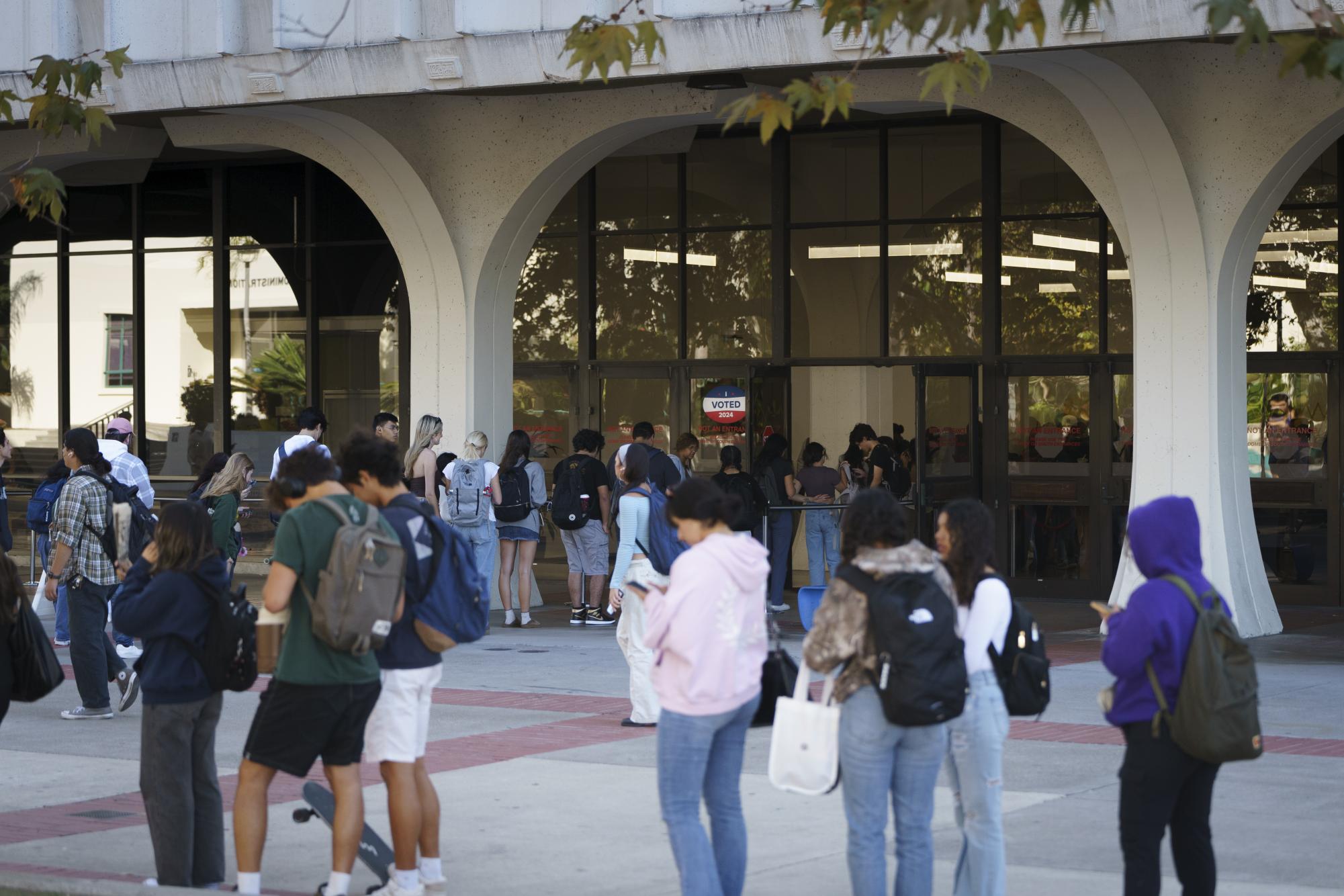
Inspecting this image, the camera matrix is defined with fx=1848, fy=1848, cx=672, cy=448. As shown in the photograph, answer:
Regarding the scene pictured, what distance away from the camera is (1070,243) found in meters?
18.2

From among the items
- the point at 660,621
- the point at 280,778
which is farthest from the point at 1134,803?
the point at 280,778

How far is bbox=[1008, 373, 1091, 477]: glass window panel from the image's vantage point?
18.2m

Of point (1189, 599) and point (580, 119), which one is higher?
point (580, 119)

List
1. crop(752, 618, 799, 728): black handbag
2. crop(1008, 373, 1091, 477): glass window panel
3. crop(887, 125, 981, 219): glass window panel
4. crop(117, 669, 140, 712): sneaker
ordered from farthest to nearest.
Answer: crop(887, 125, 981, 219): glass window panel < crop(1008, 373, 1091, 477): glass window panel < crop(117, 669, 140, 712): sneaker < crop(752, 618, 799, 728): black handbag

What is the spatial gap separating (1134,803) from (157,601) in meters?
3.52

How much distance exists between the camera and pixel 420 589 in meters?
6.59

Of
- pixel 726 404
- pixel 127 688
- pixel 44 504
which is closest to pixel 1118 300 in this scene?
pixel 726 404

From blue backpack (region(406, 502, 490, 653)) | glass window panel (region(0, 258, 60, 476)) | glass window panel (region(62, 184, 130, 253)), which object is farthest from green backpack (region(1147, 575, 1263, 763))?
glass window panel (region(0, 258, 60, 476))

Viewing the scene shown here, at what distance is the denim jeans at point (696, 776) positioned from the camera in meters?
5.84

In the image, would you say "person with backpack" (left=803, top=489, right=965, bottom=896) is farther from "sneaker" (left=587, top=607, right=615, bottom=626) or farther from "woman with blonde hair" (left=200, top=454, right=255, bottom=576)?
"sneaker" (left=587, top=607, right=615, bottom=626)

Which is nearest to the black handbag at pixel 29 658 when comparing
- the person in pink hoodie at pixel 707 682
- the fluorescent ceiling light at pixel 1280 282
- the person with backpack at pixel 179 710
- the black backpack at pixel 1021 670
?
the person with backpack at pixel 179 710

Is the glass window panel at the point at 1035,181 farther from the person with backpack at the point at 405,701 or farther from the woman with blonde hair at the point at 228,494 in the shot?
the person with backpack at the point at 405,701

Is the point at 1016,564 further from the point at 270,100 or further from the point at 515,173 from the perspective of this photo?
the point at 270,100

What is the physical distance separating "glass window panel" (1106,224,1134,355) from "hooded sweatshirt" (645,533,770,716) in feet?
41.6
